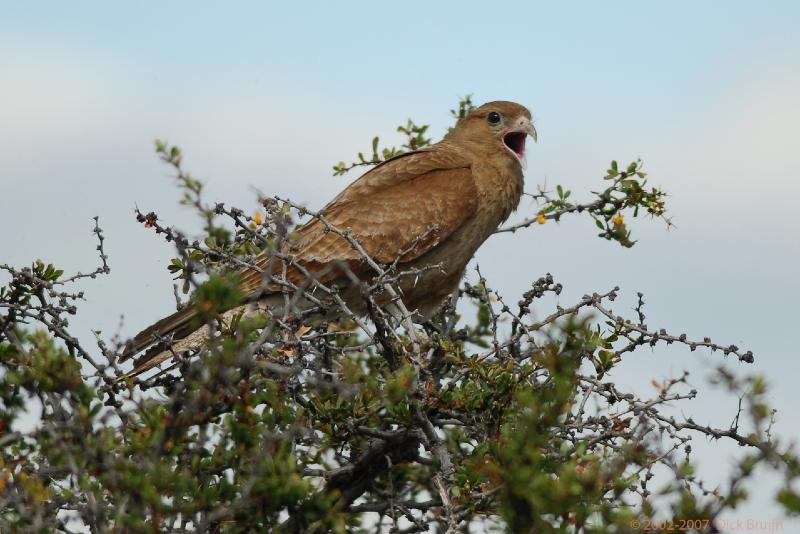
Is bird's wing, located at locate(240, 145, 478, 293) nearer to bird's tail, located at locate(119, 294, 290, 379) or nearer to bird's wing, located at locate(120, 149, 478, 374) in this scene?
bird's wing, located at locate(120, 149, 478, 374)

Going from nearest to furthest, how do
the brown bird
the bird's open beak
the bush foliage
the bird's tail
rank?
1. the bush foliage
2. the bird's tail
3. the brown bird
4. the bird's open beak

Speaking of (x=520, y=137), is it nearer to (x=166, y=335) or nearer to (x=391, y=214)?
(x=391, y=214)

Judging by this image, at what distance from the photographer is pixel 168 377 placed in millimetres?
5562

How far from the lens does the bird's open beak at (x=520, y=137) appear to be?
827cm

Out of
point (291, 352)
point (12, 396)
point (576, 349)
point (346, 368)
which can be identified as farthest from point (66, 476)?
point (576, 349)

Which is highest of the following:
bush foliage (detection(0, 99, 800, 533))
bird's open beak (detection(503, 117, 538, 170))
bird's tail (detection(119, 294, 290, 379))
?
bird's open beak (detection(503, 117, 538, 170))

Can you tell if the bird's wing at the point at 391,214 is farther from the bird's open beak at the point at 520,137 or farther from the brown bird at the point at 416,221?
the bird's open beak at the point at 520,137

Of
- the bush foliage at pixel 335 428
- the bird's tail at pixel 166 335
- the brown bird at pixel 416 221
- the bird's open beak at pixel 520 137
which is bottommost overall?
the bush foliage at pixel 335 428

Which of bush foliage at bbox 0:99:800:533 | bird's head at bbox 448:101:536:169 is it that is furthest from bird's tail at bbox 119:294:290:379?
bird's head at bbox 448:101:536:169

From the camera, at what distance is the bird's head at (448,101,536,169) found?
835cm

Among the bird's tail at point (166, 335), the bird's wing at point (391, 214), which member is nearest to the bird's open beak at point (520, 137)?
the bird's wing at point (391, 214)

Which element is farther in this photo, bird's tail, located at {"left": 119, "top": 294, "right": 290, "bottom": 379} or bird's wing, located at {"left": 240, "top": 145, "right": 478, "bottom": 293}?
bird's wing, located at {"left": 240, "top": 145, "right": 478, "bottom": 293}

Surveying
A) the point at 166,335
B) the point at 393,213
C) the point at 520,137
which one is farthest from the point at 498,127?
the point at 166,335

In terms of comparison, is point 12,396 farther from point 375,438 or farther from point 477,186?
point 477,186
